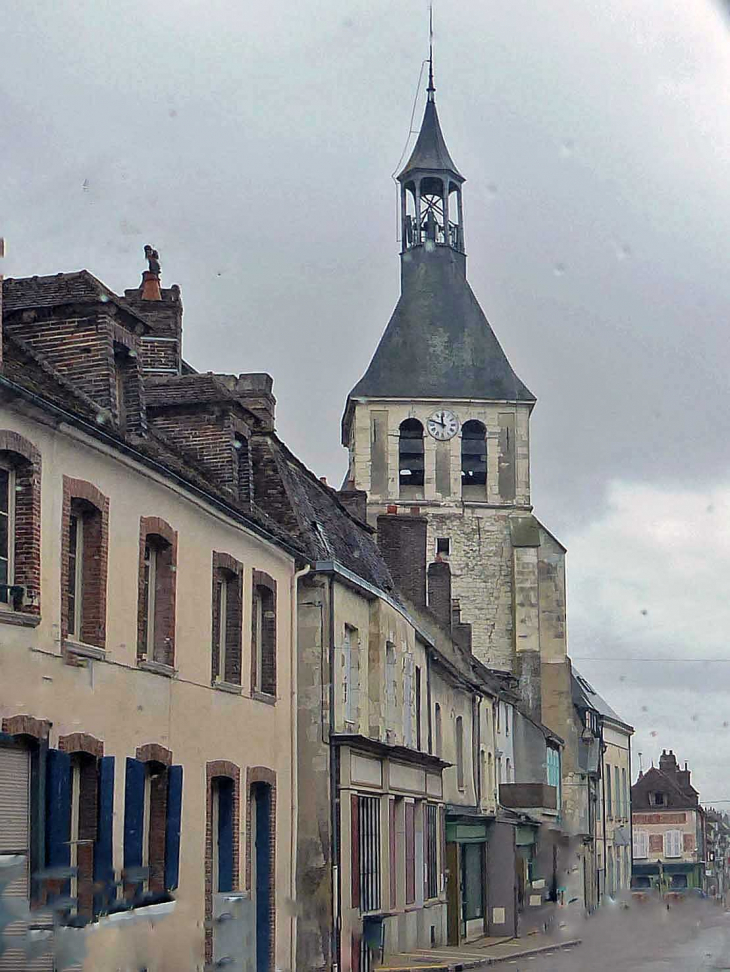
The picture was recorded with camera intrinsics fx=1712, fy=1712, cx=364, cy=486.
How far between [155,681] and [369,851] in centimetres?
843

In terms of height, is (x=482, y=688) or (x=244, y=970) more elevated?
(x=482, y=688)

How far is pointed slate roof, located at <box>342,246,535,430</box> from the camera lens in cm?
6706

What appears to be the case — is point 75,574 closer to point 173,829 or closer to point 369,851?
point 173,829

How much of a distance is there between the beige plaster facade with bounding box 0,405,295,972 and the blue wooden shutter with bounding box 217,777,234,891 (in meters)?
0.18

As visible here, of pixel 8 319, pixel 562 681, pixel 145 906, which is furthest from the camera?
pixel 562 681

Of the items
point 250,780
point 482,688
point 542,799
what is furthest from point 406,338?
point 250,780

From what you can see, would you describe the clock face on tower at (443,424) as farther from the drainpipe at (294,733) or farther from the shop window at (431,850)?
the drainpipe at (294,733)

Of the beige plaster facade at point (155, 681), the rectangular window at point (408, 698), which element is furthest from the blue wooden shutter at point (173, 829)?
the rectangular window at point (408, 698)

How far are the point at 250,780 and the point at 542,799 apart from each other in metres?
26.2

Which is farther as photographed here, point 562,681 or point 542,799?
point 562,681

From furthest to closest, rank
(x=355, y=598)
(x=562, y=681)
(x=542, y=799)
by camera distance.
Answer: (x=562, y=681)
(x=542, y=799)
(x=355, y=598)

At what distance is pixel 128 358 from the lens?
17.4 meters

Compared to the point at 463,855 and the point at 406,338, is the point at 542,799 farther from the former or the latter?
the point at 406,338

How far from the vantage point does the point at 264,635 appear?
67.0ft
